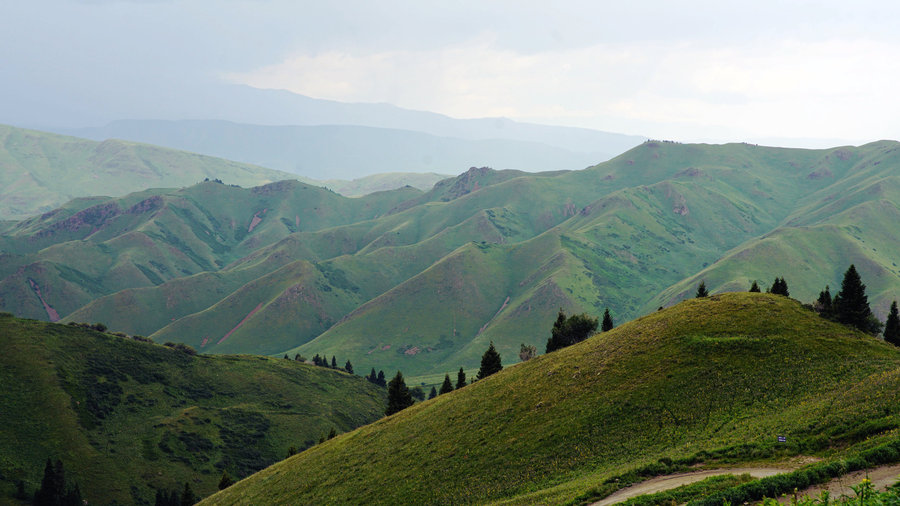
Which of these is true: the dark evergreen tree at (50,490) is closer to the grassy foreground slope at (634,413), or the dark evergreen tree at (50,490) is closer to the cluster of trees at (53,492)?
the cluster of trees at (53,492)

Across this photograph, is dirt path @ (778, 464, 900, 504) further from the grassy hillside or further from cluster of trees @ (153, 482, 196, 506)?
the grassy hillside

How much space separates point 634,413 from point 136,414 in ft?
497

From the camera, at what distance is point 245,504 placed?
73.4 meters

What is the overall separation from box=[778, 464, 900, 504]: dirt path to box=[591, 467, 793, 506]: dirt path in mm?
5268

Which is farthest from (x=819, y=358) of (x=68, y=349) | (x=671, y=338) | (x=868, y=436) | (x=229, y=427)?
(x=68, y=349)

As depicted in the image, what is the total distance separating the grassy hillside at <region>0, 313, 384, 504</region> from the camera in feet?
408

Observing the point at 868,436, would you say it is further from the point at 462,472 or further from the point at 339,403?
the point at 339,403

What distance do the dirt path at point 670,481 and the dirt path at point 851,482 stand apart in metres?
5.27

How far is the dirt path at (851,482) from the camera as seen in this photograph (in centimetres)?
2781

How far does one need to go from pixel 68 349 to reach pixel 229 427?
55.4 m

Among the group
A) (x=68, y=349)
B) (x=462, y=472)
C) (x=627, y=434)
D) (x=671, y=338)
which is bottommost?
(x=68, y=349)

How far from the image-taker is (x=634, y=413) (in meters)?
52.6

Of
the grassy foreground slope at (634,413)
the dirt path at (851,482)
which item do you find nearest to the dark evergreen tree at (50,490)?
the grassy foreground slope at (634,413)

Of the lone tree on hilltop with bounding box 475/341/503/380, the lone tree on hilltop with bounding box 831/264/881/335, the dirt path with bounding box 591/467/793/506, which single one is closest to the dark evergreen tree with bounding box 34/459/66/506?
the lone tree on hilltop with bounding box 475/341/503/380
